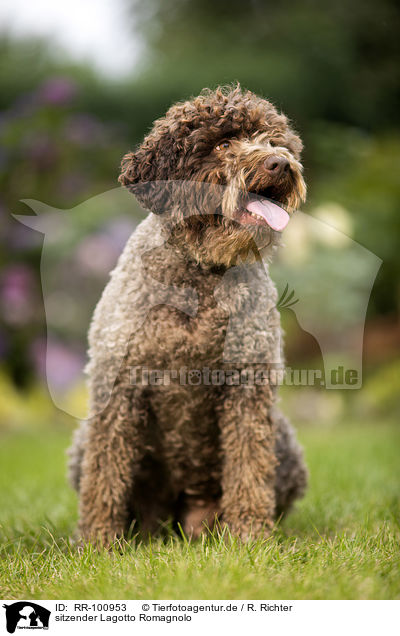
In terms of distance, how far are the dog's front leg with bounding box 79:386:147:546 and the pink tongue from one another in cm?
93

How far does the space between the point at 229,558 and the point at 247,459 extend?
621mm

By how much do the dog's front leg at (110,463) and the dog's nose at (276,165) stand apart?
110 centimetres

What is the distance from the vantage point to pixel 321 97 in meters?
8.01

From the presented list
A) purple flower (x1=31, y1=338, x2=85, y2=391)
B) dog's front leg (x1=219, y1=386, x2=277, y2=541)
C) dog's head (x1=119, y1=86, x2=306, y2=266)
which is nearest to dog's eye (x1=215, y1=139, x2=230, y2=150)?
dog's head (x1=119, y1=86, x2=306, y2=266)

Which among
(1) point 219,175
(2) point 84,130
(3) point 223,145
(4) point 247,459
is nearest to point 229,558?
(4) point 247,459

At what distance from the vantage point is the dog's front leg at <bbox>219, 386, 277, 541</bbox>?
3.06 metres

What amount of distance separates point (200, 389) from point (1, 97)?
6.18 meters

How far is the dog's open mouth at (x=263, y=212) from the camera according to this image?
2.80 m

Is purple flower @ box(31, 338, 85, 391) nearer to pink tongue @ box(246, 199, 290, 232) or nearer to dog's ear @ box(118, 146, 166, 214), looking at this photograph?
dog's ear @ box(118, 146, 166, 214)

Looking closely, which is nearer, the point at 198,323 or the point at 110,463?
the point at 198,323

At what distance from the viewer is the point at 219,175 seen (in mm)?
2732

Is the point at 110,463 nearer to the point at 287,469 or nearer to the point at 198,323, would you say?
the point at 198,323

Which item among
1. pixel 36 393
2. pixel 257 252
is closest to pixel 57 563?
pixel 257 252
